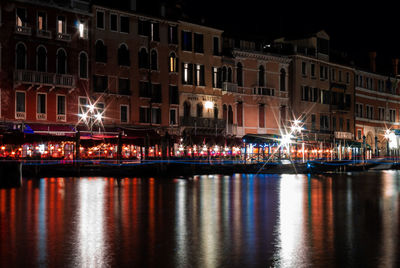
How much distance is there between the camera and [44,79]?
4894 cm

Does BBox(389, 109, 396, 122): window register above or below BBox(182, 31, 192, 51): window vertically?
below

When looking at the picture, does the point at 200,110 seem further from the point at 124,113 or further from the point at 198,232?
the point at 198,232

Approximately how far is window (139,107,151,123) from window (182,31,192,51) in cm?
773

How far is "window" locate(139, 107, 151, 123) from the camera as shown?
5688 cm

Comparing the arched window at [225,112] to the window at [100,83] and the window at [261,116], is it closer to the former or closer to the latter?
the window at [261,116]

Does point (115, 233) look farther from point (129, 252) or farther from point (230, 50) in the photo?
point (230, 50)

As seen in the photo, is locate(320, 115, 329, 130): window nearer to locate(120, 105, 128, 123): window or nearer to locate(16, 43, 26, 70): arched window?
locate(120, 105, 128, 123): window

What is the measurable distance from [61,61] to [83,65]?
7.21 feet

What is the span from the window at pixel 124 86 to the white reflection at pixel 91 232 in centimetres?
3321

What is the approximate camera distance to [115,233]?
1376cm

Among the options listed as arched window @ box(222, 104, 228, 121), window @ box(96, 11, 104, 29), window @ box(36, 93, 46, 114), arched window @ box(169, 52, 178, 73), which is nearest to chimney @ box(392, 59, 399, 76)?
arched window @ box(222, 104, 228, 121)

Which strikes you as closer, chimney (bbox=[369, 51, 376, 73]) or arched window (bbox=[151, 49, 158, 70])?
arched window (bbox=[151, 49, 158, 70])

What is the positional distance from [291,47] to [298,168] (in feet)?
87.0

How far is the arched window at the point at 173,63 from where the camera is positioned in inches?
2359
